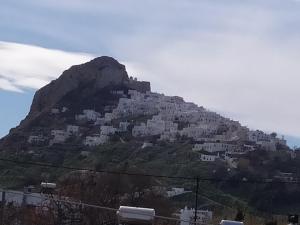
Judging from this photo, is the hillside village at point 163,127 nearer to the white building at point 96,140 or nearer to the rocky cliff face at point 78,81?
the white building at point 96,140

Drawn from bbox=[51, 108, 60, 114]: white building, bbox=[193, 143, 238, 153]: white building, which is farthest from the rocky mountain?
bbox=[51, 108, 60, 114]: white building

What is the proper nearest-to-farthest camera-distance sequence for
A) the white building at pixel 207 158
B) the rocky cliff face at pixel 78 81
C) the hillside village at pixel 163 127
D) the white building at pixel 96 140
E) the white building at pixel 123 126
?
the white building at pixel 207 158
the white building at pixel 96 140
the hillside village at pixel 163 127
the white building at pixel 123 126
the rocky cliff face at pixel 78 81

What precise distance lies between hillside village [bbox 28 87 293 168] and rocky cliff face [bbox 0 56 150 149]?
1.59 meters

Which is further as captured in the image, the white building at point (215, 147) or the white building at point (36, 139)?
the white building at point (36, 139)

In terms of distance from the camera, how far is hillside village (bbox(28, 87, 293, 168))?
85.1 metres

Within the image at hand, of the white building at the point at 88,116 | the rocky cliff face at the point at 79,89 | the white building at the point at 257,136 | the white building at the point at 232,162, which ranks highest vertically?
the rocky cliff face at the point at 79,89

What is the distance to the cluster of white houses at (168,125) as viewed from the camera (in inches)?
3440

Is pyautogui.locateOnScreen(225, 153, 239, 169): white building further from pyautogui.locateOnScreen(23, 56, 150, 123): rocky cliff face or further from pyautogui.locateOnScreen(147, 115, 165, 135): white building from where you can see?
pyautogui.locateOnScreen(23, 56, 150, 123): rocky cliff face

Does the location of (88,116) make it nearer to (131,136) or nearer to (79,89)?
(79,89)

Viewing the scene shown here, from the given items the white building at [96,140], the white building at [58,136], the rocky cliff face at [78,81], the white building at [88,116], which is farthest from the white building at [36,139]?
the white building at [88,116]

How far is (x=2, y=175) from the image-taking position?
46.7 meters

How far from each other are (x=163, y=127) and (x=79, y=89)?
60.1ft

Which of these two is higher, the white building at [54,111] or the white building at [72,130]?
the white building at [54,111]

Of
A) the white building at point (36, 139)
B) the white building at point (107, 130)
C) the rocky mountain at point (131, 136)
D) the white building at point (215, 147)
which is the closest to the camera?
the rocky mountain at point (131, 136)
